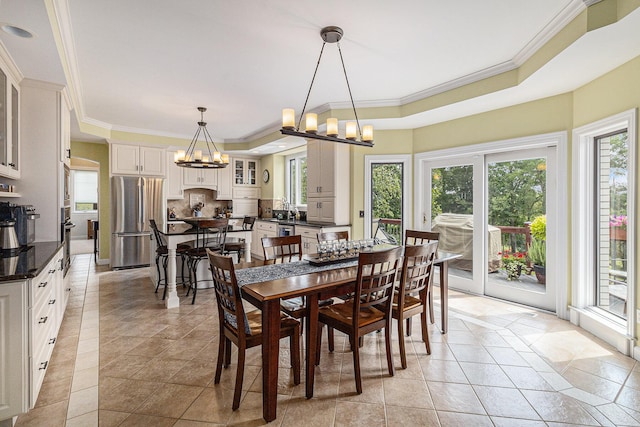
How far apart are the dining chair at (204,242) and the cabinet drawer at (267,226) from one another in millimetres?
1862

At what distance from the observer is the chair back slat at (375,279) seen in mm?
2002

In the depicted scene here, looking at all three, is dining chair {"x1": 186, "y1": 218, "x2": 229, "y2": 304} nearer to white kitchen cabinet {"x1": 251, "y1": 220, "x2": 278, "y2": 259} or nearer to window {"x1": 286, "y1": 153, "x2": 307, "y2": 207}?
white kitchen cabinet {"x1": 251, "y1": 220, "x2": 278, "y2": 259}

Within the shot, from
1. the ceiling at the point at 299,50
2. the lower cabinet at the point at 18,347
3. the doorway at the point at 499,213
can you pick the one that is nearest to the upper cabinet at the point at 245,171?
the ceiling at the point at 299,50

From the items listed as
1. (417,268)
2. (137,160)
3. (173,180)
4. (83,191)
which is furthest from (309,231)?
(83,191)

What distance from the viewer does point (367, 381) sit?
2254 mm

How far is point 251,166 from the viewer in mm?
7625

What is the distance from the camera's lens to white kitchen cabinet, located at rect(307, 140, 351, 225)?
191 inches

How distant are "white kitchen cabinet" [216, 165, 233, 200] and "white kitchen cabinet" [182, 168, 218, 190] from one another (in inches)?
3.7

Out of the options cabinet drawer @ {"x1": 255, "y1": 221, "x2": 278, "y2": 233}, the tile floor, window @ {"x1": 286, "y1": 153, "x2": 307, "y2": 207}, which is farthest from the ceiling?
window @ {"x1": 286, "y1": 153, "x2": 307, "y2": 207}

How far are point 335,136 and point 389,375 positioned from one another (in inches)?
74.5

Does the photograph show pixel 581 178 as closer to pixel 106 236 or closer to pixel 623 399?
pixel 623 399

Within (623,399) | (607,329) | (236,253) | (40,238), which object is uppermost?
(40,238)

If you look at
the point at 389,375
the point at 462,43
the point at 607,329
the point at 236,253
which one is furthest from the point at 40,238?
the point at 607,329

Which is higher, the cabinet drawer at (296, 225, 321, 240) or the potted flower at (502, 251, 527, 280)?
the cabinet drawer at (296, 225, 321, 240)
